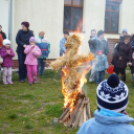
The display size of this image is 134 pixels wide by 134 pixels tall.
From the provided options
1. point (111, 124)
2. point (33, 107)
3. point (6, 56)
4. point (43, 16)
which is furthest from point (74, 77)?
point (43, 16)


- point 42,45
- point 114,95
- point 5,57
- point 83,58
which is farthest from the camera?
point 42,45

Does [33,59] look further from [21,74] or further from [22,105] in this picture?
[22,105]

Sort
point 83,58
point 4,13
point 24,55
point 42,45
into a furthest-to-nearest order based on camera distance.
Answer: point 4,13, point 42,45, point 24,55, point 83,58

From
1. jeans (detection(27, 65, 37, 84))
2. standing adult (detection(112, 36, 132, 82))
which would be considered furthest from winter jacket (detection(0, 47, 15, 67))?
standing adult (detection(112, 36, 132, 82))

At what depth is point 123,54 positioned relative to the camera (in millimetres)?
8500

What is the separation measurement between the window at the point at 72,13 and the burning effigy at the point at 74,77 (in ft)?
25.3

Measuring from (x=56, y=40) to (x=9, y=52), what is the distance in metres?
4.15

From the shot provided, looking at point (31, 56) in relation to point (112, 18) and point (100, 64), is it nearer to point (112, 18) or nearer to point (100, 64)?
point (100, 64)

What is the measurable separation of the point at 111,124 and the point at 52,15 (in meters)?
10.4

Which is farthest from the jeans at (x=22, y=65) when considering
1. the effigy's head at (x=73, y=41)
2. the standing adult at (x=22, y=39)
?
the effigy's head at (x=73, y=41)

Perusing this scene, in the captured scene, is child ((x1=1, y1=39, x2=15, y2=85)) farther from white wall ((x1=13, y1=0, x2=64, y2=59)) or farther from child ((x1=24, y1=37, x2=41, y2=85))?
white wall ((x1=13, y1=0, x2=64, y2=59))

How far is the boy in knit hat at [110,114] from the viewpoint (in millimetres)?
1749

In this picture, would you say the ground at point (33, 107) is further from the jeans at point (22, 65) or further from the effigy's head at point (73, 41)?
the effigy's head at point (73, 41)

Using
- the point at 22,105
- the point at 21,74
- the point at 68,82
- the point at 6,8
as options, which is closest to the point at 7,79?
the point at 21,74
